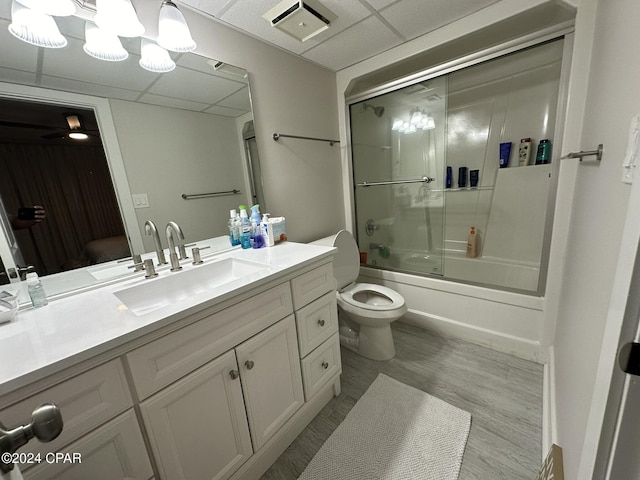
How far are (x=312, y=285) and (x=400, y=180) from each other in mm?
1586

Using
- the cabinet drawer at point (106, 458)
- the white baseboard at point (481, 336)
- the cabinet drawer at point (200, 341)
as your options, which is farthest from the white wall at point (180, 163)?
the white baseboard at point (481, 336)

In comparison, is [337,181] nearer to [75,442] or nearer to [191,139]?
[191,139]

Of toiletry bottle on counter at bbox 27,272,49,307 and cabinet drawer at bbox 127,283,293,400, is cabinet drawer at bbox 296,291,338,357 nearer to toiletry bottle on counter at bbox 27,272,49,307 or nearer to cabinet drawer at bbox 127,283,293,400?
cabinet drawer at bbox 127,283,293,400

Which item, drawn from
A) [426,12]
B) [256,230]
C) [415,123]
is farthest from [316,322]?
[415,123]

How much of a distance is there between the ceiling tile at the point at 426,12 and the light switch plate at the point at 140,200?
1.58 m

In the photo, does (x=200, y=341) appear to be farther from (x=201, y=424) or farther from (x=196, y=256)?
(x=196, y=256)

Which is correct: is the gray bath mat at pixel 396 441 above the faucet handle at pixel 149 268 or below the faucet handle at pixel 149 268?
below

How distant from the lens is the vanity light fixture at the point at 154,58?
1166mm

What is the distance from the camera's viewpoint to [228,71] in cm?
145

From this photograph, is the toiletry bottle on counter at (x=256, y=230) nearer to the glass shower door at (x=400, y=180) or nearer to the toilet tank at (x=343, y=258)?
the toilet tank at (x=343, y=258)

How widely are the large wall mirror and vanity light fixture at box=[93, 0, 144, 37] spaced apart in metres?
0.13

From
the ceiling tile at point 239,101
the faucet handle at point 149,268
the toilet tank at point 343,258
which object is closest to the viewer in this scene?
the faucet handle at point 149,268

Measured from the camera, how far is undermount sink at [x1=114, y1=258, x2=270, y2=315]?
1.04 meters

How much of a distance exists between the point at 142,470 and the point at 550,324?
6.81ft
